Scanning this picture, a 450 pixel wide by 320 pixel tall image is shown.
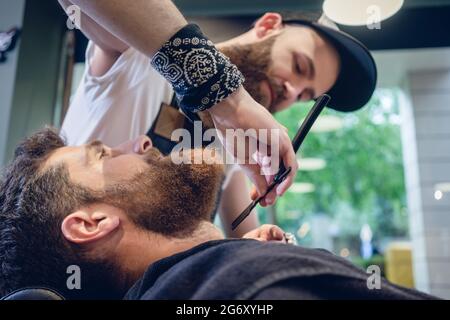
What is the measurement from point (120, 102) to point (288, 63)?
615mm

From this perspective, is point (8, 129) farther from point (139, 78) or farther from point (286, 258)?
point (286, 258)

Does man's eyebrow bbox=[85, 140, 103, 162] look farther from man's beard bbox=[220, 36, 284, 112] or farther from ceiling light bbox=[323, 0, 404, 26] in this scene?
ceiling light bbox=[323, 0, 404, 26]

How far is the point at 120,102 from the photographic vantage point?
58.7 inches

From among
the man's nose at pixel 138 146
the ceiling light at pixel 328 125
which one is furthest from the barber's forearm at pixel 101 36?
the ceiling light at pixel 328 125

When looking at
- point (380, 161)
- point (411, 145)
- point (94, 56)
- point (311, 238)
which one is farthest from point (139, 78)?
point (311, 238)

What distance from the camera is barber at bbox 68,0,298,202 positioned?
82cm

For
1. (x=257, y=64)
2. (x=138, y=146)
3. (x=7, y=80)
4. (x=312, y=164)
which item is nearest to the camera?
(x=138, y=146)

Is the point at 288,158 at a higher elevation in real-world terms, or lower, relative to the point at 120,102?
lower

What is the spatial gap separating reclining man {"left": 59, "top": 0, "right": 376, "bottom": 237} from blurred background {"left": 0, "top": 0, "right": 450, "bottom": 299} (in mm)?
135

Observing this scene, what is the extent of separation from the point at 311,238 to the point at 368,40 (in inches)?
126
